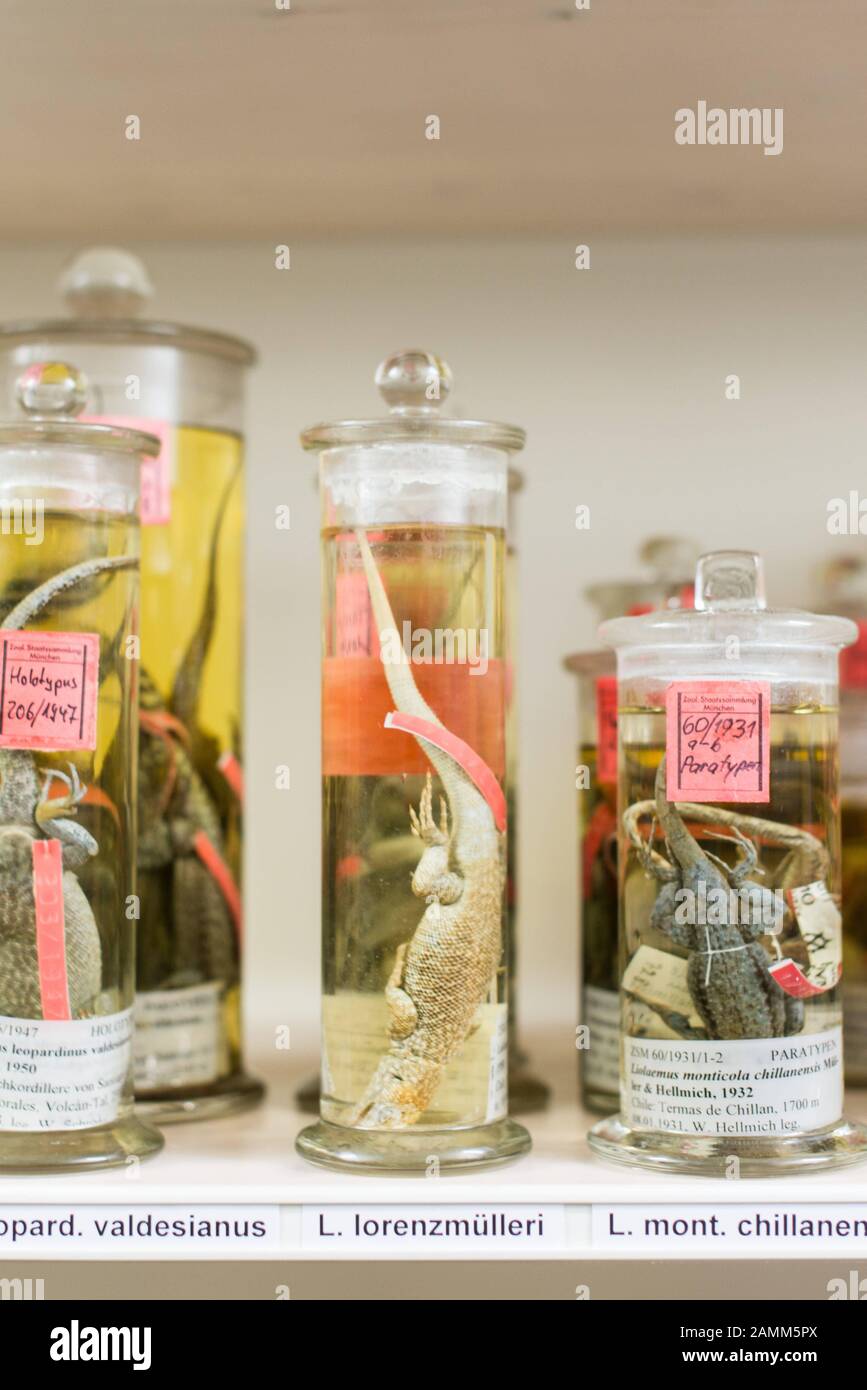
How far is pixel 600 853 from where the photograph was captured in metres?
0.88

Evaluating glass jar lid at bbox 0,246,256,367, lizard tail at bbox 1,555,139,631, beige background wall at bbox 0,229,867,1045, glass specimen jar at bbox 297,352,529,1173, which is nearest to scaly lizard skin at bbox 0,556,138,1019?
lizard tail at bbox 1,555,139,631

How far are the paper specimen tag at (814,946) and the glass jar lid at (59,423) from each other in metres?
0.37

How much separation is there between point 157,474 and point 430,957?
33 centimetres

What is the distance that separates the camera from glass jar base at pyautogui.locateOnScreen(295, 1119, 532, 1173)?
0.69 meters

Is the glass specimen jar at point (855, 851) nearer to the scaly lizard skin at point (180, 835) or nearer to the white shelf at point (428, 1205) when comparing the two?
the white shelf at point (428, 1205)

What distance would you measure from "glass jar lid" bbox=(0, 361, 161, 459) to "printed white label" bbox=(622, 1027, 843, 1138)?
37 cm

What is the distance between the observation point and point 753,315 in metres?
1.07

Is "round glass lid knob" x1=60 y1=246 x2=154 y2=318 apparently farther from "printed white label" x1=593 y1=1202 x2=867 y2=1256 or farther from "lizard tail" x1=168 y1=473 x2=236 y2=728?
"printed white label" x1=593 y1=1202 x2=867 y2=1256

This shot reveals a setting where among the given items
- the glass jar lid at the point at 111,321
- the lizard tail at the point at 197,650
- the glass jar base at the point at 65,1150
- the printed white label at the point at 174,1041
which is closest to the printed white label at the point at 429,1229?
the glass jar base at the point at 65,1150

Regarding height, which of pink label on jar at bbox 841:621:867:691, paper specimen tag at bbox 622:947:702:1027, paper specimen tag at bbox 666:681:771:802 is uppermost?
pink label on jar at bbox 841:621:867:691
